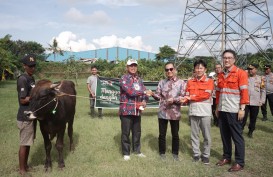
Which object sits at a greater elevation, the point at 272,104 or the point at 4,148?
the point at 272,104

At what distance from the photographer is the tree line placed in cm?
2172

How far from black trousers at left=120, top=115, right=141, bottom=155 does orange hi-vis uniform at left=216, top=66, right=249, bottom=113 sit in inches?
72.6

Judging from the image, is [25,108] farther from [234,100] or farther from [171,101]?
[234,100]

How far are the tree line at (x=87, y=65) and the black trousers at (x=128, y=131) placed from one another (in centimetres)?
773

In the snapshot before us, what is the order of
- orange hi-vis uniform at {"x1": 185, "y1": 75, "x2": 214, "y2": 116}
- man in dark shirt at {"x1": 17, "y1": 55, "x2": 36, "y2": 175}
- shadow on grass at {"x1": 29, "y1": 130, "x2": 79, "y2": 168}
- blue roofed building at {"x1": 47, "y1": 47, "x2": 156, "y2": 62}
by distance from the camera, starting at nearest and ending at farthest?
man in dark shirt at {"x1": 17, "y1": 55, "x2": 36, "y2": 175}
orange hi-vis uniform at {"x1": 185, "y1": 75, "x2": 214, "y2": 116}
shadow on grass at {"x1": 29, "y1": 130, "x2": 79, "y2": 168}
blue roofed building at {"x1": 47, "y1": 47, "x2": 156, "y2": 62}

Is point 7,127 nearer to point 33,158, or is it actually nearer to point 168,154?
point 33,158

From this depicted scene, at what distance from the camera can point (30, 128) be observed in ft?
16.2

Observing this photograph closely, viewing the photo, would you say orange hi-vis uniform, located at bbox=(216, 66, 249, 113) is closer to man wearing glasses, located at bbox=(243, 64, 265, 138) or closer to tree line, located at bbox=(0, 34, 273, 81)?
man wearing glasses, located at bbox=(243, 64, 265, 138)

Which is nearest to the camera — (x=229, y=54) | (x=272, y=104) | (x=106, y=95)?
(x=229, y=54)

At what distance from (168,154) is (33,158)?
2937 millimetres

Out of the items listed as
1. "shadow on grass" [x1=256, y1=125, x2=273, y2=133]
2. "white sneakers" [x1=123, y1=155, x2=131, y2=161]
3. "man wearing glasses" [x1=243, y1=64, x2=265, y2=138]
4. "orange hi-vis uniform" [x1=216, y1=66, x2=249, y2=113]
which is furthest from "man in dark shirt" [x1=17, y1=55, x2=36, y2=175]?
"shadow on grass" [x1=256, y1=125, x2=273, y2=133]

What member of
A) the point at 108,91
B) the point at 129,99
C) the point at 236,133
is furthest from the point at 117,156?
the point at 108,91

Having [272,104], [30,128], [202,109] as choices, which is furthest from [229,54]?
[272,104]

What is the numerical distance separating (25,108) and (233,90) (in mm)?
3855
